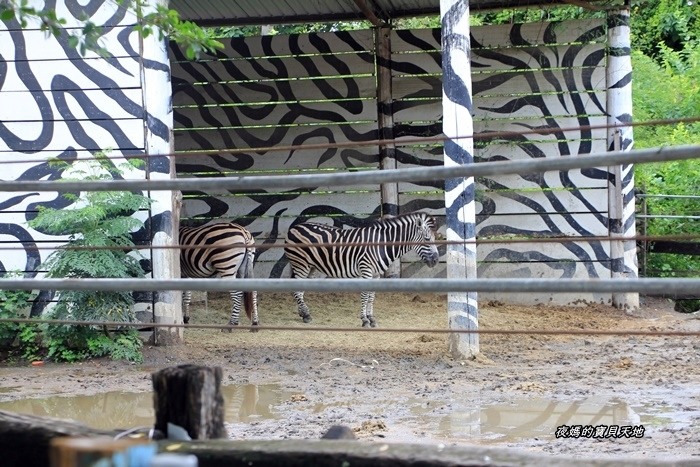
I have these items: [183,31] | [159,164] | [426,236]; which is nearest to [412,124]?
[426,236]

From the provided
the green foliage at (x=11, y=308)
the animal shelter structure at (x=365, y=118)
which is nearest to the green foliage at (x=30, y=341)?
the green foliage at (x=11, y=308)

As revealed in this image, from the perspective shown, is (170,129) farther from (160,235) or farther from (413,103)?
(413,103)

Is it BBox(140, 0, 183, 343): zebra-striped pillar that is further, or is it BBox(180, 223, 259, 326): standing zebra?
BBox(180, 223, 259, 326): standing zebra

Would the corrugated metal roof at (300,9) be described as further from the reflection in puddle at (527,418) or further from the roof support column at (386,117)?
the reflection in puddle at (527,418)

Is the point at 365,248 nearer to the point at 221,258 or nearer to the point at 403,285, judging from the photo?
the point at 221,258

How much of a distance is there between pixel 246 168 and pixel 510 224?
3.78 meters

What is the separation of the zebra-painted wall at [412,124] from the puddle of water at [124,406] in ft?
15.6

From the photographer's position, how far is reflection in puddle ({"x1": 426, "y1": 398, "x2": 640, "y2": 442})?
5.31 metres

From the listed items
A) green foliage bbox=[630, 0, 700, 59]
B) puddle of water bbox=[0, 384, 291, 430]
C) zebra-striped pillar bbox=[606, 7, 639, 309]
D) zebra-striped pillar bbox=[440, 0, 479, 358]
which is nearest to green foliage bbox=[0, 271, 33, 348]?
puddle of water bbox=[0, 384, 291, 430]

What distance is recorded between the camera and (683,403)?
5836mm

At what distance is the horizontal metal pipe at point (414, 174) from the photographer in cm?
211

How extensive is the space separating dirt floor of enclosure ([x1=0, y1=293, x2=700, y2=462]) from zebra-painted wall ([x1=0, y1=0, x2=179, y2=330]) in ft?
3.52

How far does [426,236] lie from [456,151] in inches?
114

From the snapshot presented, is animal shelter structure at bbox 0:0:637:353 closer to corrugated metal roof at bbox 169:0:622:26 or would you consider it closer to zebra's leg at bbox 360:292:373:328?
corrugated metal roof at bbox 169:0:622:26
